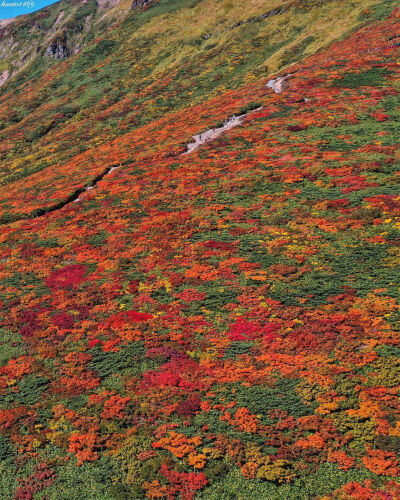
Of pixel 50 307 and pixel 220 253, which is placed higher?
pixel 50 307

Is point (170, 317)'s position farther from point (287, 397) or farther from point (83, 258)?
point (83, 258)

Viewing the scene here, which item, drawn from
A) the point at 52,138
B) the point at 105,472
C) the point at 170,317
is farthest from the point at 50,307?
the point at 52,138

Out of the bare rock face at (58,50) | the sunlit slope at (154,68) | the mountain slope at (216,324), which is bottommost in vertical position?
the mountain slope at (216,324)

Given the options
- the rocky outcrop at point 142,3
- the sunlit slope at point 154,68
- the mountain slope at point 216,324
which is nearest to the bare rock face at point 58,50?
the sunlit slope at point 154,68

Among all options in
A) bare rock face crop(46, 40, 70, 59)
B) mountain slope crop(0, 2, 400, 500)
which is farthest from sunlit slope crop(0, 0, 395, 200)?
bare rock face crop(46, 40, 70, 59)

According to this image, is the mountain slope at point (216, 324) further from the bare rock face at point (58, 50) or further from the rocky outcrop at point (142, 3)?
the bare rock face at point (58, 50)

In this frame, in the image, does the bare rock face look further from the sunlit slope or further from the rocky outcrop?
the rocky outcrop
